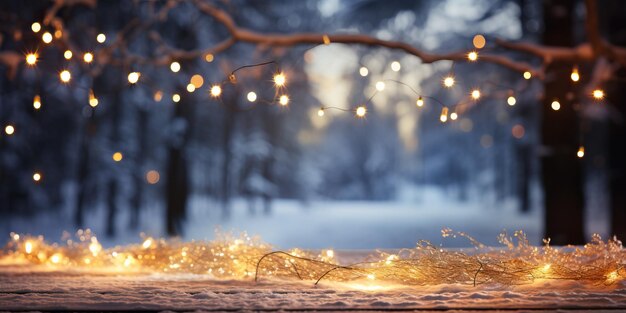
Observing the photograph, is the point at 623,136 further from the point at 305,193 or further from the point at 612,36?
the point at 305,193

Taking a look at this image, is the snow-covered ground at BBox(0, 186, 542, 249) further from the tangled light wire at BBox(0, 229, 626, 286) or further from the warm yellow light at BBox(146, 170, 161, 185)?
the tangled light wire at BBox(0, 229, 626, 286)

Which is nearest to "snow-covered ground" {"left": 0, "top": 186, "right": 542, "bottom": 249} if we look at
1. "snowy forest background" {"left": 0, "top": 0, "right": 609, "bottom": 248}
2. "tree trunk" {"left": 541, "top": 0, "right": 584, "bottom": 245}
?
"snowy forest background" {"left": 0, "top": 0, "right": 609, "bottom": 248}

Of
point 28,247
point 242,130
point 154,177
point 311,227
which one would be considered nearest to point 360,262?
point 28,247

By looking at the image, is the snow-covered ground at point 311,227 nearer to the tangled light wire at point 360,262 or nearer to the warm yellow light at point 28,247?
the warm yellow light at point 28,247

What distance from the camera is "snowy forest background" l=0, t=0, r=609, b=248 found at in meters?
13.7

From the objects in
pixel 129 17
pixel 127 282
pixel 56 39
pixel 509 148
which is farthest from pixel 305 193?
pixel 127 282

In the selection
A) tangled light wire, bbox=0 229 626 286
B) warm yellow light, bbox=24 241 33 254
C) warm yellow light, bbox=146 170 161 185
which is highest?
warm yellow light, bbox=146 170 161 185

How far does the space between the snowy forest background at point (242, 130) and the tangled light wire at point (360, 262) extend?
276 centimetres

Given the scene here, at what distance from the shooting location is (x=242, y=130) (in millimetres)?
22938

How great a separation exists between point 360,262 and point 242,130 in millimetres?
19148

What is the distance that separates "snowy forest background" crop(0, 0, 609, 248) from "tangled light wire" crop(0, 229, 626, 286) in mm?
2759

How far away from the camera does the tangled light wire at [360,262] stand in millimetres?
3719

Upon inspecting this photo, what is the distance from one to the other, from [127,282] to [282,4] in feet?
56.6

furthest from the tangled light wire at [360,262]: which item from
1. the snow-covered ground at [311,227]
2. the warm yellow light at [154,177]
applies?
the warm yellow light at [154,177]
